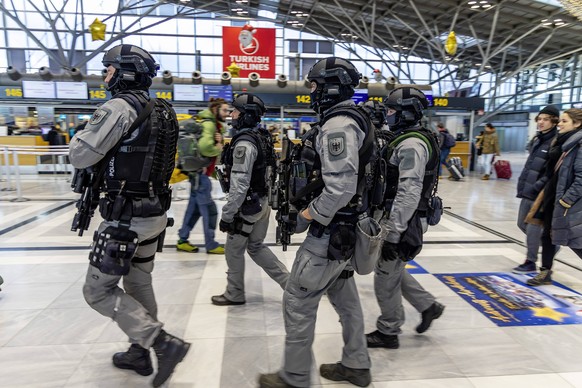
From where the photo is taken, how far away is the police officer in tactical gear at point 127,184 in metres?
1.92

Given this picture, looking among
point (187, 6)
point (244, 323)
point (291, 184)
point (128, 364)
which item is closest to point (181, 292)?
point (244, 323)

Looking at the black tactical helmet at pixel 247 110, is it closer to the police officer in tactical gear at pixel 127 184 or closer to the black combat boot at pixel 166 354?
the police officer in tactical gear at pixel 127 184

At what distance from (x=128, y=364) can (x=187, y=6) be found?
24560 millimetres

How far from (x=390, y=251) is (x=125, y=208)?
156 cm

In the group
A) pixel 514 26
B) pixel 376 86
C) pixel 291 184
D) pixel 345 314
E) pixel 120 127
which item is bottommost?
pixel 345 314

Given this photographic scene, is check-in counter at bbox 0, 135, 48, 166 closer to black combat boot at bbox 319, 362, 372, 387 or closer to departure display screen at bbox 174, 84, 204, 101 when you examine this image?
departure display screen at bbox 174, 84, 204, 101

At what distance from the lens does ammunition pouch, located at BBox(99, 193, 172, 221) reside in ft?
6.51

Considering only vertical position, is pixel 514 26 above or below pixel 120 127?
above

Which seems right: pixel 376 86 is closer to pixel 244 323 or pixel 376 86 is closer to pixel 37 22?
pixel 244 323

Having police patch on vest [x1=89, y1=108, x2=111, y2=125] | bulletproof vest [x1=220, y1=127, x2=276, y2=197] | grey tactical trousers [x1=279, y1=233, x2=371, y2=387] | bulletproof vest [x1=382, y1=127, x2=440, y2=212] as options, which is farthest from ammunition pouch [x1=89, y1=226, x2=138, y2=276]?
bulletproof vest [x1=382, y1=127, x2=440, y2=212]

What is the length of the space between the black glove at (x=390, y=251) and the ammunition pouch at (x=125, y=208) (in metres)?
1.38

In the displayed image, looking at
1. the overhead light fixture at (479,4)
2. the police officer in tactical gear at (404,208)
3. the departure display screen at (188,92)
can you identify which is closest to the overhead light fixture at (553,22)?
the overhead light fixture at (479,4)

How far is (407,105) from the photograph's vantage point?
2475mm

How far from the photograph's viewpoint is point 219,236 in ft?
18.2
